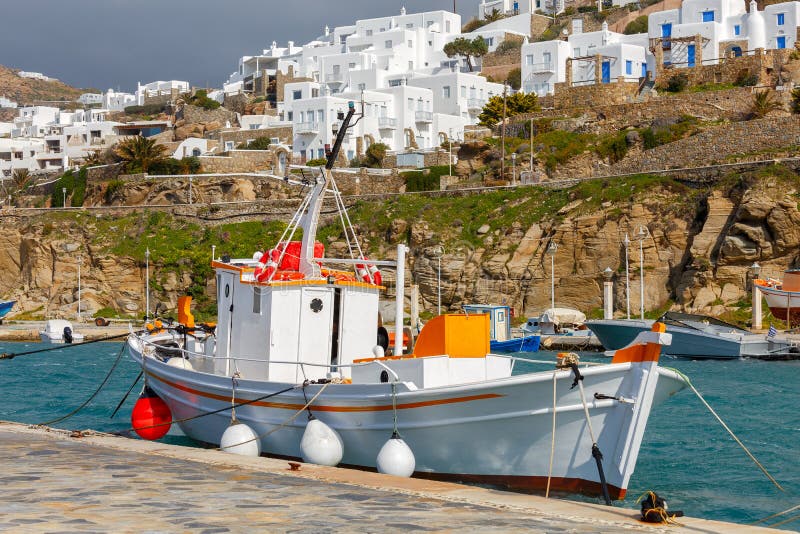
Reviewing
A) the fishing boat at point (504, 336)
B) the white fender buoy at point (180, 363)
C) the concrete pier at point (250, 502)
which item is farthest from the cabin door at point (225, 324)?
the fishing boat at point (504, 336)

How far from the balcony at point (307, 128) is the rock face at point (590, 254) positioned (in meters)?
11.5

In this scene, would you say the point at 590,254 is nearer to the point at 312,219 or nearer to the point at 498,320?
the point at 498,320

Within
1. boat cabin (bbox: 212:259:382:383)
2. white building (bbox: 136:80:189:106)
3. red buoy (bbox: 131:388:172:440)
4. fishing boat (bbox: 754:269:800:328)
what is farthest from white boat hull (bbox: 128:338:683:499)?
white building (bbox: 136:80:189:106)

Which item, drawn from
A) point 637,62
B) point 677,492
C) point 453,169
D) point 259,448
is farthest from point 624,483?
point 637,62

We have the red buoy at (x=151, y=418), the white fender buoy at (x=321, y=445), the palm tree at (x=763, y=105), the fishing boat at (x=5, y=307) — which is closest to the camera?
the white fender buoy at (x=321, y=445)

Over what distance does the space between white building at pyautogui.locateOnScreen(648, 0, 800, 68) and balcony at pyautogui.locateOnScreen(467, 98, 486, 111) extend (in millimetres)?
12251

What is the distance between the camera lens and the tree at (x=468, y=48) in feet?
235

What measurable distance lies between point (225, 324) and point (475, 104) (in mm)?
50398

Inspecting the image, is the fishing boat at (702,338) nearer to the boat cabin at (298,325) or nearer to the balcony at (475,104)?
the boat cabin at (298,325)

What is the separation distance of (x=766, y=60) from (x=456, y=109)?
63.9 feet

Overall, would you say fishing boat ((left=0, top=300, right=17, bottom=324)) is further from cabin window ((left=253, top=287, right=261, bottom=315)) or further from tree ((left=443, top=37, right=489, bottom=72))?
cabin window ((left=253, top=287, right=261, bottom=315))

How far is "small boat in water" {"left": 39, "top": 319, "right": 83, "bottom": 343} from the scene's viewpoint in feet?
140

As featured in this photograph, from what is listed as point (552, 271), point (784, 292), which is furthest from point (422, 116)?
point (784, 292)

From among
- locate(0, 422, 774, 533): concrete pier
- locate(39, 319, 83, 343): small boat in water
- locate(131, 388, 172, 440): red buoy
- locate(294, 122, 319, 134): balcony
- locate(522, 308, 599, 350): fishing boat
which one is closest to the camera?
locate(0, 422, 774, 533): concrete pier
